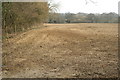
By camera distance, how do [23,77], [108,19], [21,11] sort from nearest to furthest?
1. [23,77]
2. [21,11]
3. [108,19]

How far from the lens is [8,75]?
24.2 feet

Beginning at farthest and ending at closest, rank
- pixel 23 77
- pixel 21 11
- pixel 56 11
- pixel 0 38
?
pixel 56 11 → pixel 21 11 → pixel 0 38 → pixel 23 77

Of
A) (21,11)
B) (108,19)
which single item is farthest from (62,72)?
(108,19)

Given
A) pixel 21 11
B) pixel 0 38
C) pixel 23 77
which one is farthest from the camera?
pixel 21 11

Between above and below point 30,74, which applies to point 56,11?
above

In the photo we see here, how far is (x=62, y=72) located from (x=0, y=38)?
924 centimetres

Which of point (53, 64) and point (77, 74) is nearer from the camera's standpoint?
point (77, 74)

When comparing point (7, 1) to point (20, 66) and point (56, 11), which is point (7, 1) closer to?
point (20, 66)

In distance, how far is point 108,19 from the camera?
202ft

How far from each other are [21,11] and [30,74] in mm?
12248

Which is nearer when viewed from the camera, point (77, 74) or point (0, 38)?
point (77, 74)

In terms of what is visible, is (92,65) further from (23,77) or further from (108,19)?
(108,19)

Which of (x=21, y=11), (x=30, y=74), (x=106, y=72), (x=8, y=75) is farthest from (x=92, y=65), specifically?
(x=21, y=11)

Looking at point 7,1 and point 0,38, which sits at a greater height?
point 7,1
